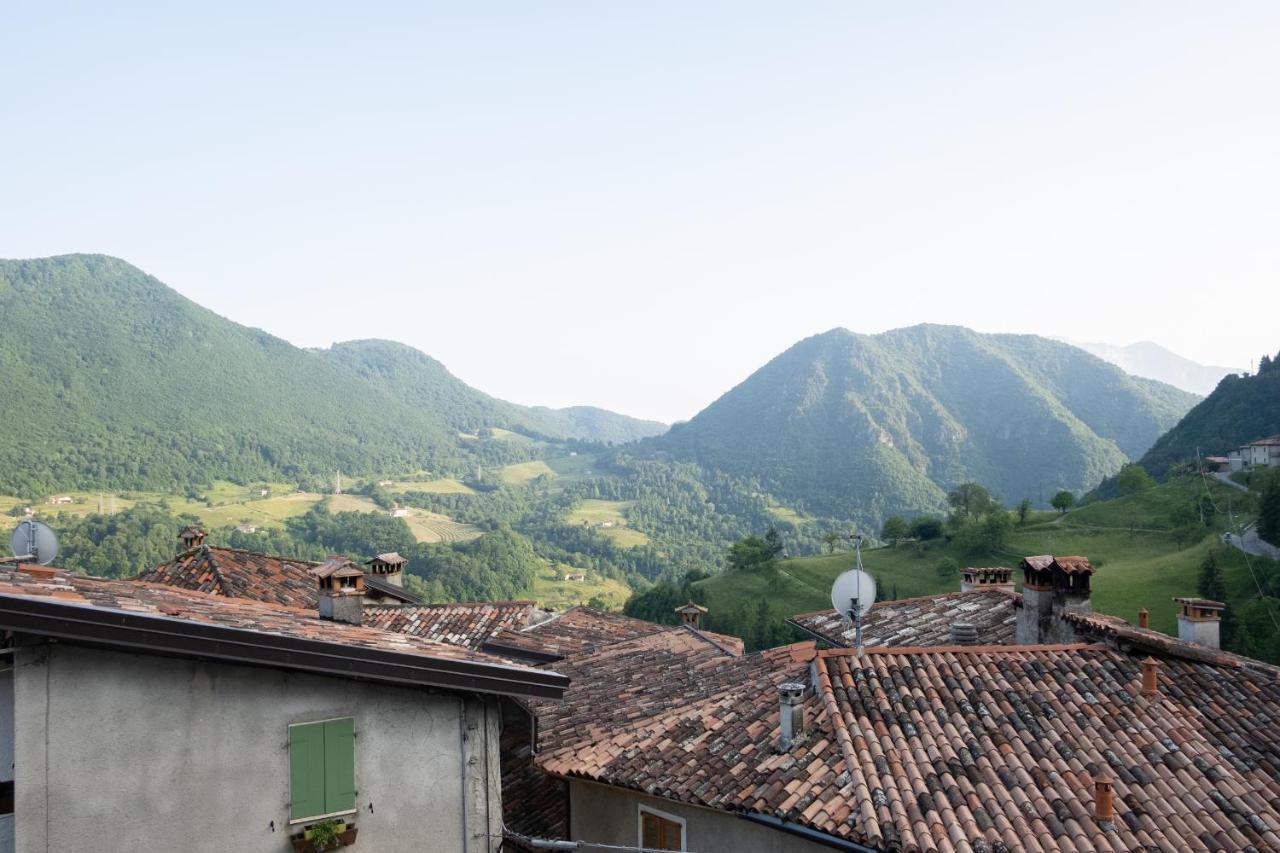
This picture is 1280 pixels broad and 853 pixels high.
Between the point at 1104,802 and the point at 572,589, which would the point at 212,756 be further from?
the point at 572,589

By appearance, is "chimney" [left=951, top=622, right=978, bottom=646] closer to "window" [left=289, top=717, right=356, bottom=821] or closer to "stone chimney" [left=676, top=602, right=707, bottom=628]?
"window" [left=289, top=717, right=356, bottom=821]

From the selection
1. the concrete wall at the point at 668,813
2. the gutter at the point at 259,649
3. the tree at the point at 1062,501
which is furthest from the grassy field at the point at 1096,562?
the gutter at the point at 259,649

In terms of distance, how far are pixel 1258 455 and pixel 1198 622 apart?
3622 inches

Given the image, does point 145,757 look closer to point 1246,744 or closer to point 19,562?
point 19,562

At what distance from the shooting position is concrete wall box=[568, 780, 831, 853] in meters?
10.5

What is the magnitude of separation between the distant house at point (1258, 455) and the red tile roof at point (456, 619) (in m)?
88.1

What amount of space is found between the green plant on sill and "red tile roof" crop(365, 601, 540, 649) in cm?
1473

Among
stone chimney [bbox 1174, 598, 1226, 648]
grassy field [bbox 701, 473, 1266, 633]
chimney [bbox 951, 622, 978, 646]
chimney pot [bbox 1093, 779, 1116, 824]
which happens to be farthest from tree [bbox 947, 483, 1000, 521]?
chimney pot [bbox 1093, 779, 1116, 824]

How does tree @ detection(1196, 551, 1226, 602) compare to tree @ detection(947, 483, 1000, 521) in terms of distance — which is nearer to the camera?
tree @ detection(1196, 551, 1226, 602)

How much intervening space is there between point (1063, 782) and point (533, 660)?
38.0 ft

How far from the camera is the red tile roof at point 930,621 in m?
20.1

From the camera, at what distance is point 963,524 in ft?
321

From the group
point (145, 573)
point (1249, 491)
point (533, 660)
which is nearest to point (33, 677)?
point (533, 660)

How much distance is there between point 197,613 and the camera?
924cm
